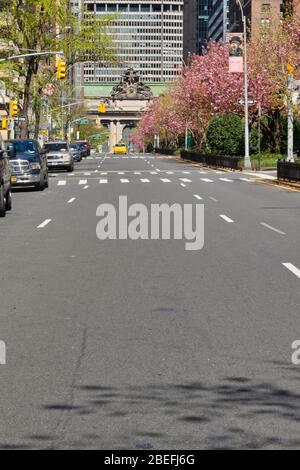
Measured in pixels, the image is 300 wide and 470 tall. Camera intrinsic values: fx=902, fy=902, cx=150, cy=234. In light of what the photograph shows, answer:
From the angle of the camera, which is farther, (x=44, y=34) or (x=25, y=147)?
(x=44, y=34)

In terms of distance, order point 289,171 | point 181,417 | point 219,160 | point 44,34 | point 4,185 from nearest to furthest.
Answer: point 181,417 < point 4,185 < point 289,171 < point 44,34 < point 219,160

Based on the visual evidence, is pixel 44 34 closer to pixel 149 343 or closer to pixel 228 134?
pixel 228 134

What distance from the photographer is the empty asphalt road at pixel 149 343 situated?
552cm

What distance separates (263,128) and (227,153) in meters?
3.88

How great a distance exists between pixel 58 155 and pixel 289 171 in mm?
19536

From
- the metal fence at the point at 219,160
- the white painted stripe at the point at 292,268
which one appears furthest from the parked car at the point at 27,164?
the metal fence at the point at 219,160

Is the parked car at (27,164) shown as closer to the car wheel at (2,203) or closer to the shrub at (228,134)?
the car wheel at (2,203)

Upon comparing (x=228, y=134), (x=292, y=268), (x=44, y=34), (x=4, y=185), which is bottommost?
(x=292, y=268)

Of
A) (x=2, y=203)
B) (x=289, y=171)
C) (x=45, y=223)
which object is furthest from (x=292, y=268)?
(x=289, y=171)

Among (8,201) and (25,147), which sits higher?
(25,147)

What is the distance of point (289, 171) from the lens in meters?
38.0

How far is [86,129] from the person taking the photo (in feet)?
564
